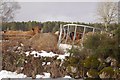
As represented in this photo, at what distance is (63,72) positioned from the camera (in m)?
3.65

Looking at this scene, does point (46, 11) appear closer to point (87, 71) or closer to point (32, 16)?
point (32, 16)

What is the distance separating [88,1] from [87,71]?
1.39 m

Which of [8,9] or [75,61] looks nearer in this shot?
[75,61]

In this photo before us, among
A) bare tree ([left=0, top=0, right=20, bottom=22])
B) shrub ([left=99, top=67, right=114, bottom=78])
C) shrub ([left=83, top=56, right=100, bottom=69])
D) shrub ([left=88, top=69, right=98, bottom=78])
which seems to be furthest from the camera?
bare tree ([left=0, top=0, right=20, bottom=22])

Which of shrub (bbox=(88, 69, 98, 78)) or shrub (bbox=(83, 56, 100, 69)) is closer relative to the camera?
shrub (bbox=(88, 69, 98, 78))

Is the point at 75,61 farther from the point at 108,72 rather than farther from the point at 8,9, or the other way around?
the point at 8,9

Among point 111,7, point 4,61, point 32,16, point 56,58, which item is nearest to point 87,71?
point 56,58

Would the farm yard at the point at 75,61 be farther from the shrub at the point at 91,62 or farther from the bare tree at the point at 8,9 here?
the bare tree at the point at 8,9

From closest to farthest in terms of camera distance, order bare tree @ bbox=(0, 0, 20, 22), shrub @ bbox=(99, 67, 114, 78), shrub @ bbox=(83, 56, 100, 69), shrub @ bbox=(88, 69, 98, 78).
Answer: shrub @ bbox=(99, 67, 114, 78) → shrub @ bbox=(88, 69, 98, 78) → shrub @ bbox=(83, 56, 100, 69) → bare tree @ bbox=(0, 0, 20, 22)

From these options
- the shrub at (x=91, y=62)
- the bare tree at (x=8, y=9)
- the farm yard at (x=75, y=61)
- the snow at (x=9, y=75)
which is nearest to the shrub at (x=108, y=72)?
the farm yard at (x=75, y=61)

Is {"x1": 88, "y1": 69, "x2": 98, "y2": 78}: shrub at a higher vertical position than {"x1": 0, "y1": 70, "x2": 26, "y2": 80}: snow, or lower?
higher

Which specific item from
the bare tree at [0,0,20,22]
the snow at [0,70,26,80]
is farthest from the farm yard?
the bare tree at [0,0,20,22]

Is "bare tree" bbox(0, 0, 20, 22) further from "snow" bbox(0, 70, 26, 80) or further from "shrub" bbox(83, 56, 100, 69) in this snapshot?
"shrub" bbox(83, 56, 100, 69)

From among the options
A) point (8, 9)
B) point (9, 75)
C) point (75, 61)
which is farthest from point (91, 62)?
point (8, 9)
